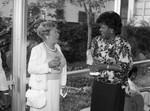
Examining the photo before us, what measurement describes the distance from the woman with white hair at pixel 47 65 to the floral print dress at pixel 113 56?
1.32 ft

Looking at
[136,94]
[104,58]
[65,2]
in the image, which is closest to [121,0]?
[65,2]

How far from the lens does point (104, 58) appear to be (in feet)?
7.89

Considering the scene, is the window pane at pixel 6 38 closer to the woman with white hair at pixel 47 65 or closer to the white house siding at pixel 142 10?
the woman with white hair at pixel 47 65

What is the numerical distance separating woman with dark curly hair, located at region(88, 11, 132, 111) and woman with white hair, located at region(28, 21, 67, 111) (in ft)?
1.23

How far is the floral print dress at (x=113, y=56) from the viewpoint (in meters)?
2.34

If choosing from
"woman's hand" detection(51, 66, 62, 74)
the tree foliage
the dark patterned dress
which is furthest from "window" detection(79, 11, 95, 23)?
"woman's hand" detection(51, 66, 62, 74)

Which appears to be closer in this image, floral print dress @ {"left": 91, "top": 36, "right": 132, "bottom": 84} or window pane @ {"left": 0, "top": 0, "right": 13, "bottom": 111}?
floral print dress @ {"left": 91, "top": 36, "right": 132, "bottom": 84}

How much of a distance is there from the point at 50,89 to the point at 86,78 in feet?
5.96

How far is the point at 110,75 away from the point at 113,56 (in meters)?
0.19

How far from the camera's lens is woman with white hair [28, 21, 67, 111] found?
2.34 metres

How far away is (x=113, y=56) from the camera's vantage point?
2.37m

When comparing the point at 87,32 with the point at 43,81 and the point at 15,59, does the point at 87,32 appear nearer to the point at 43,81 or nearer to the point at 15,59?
the point at 15,59

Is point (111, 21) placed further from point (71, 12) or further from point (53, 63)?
point (71, 12)

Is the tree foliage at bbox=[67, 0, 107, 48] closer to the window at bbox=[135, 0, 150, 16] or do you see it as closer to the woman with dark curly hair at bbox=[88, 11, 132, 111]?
the woman with dark curly hair at bbox=[88, 11, 132, 111]
